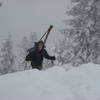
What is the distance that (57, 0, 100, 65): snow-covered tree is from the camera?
24016 millimetres

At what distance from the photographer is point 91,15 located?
24609 mm

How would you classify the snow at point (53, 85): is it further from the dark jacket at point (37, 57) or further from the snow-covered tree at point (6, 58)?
the snow-covered tree at point (6, 58)

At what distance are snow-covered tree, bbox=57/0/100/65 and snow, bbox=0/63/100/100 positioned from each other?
14.9 metres

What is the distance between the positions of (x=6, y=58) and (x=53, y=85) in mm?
39001

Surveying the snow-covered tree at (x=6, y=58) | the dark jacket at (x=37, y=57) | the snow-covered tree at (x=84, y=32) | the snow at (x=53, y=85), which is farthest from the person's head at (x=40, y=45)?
the snow-covered tree at (x=6, y=58)

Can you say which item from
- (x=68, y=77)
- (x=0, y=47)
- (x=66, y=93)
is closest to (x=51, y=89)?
(x=66, y=93)

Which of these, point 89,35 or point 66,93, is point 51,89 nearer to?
point 66,93

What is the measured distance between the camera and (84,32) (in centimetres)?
2456

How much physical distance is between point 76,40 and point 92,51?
1.64 meters

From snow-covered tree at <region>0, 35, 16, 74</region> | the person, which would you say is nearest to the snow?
the person

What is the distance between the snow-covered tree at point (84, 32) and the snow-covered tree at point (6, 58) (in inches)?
808

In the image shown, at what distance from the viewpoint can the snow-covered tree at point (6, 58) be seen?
45344 millimetres

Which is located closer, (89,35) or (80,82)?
(80,82)

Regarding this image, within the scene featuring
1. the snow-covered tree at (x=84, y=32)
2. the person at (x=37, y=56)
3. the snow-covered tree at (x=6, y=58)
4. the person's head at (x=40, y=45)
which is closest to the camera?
the person's head at (x=40, y=45)
